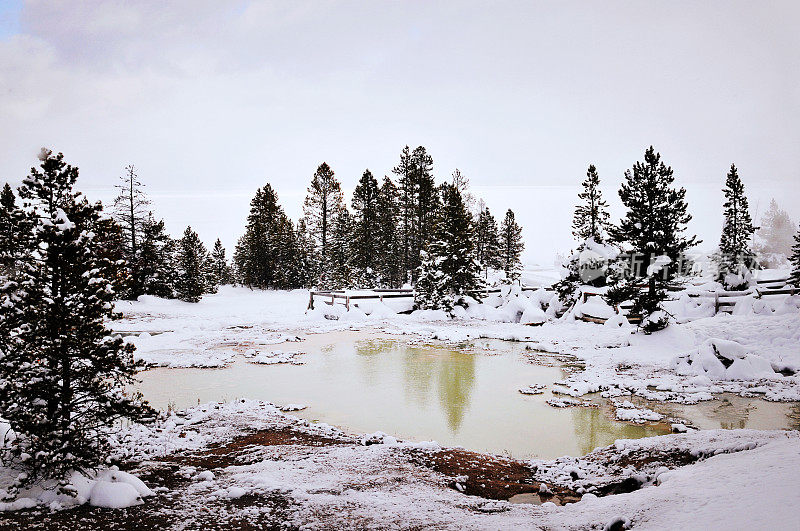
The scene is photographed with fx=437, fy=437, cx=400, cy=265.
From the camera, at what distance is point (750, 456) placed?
19.7 feet

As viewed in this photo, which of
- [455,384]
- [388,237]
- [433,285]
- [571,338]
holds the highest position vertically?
[388,237]

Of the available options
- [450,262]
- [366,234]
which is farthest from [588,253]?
[366,234]

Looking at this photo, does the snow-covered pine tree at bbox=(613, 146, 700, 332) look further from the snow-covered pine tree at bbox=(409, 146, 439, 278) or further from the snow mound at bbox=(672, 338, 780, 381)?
the snow-covered pine tree at bbox=(409, 146, 439, 278)

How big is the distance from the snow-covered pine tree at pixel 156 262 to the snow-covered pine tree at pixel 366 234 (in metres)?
18.7

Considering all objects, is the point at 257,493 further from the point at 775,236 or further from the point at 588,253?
the point at 775,236

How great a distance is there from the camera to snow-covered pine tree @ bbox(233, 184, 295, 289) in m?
55.7

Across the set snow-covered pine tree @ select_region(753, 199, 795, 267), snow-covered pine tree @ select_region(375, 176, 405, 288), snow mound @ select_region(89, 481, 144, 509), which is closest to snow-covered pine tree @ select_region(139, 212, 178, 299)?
snow-covered pine tree @ select_region(375, 176, 405, 288)

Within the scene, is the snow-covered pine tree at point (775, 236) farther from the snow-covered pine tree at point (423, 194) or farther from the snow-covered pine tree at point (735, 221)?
the snow-covered pine tree at point (423, 194)

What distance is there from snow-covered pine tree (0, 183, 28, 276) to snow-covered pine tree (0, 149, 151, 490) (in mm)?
104

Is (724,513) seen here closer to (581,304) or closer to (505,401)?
(505,401)

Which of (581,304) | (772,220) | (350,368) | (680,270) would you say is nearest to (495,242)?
(581,304)

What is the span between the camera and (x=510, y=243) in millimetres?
62750

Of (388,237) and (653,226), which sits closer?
(653,226)

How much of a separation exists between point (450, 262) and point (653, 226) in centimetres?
1545
